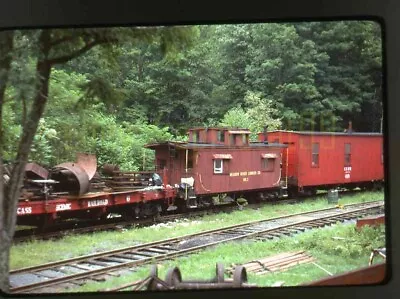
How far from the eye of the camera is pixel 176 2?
1.87m

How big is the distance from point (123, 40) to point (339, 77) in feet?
2.87

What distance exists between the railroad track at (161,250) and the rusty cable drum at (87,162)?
1.07 ft

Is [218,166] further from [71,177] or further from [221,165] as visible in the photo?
[71,177]

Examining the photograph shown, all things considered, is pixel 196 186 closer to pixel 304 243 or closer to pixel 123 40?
pixel 304 243

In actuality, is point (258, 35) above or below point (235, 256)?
above

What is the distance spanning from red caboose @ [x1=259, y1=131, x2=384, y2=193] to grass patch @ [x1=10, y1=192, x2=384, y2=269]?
0.23 feet

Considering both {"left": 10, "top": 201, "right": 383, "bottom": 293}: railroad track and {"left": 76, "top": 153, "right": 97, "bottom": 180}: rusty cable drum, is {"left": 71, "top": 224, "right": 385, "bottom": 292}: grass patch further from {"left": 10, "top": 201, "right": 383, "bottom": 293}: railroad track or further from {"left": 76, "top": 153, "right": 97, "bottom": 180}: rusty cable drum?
{"left": 76, "top": 153, "right": 97, "bottom": 180}: rusty cable drum

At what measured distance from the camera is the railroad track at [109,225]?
6.14ft

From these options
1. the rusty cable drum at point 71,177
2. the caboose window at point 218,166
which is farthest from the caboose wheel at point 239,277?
the rusty cable drum at point 71,177

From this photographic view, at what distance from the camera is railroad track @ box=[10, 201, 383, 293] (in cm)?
185

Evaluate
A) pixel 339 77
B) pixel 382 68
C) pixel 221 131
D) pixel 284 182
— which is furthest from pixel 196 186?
pixel 382 68

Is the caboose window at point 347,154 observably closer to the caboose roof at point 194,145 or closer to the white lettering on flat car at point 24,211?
the caboose roof at point 194,145

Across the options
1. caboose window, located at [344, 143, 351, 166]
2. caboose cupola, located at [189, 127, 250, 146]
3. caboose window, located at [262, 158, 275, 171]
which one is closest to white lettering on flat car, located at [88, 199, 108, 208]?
caboose cupola, located at [189, 127, 250, 146]

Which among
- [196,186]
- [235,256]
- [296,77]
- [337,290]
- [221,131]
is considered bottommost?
[337,290]
